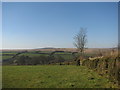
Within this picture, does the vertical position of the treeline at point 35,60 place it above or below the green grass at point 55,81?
below

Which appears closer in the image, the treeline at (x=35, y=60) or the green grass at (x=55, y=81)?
the green grass at (x=55, y=81)

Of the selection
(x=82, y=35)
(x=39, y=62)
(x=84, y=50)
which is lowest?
(x=39, y=62)

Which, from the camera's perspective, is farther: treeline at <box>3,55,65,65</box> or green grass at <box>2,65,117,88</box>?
treeline at <box>3,55,65,65</box>

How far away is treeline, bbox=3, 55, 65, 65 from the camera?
31.7 metres

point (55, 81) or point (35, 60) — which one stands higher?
point (55, 81)

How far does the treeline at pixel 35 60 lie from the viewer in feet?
104

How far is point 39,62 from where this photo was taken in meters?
32.7

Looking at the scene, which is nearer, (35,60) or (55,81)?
(55,81)

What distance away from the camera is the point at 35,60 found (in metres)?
32.5

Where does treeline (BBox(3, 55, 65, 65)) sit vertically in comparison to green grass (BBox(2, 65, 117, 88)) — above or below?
below

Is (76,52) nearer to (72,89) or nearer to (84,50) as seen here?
(84,50)

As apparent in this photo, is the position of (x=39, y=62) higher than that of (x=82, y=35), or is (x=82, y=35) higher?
(x=82, y=35)

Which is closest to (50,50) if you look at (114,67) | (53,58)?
(53,58)

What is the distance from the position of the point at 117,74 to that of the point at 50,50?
102ft
